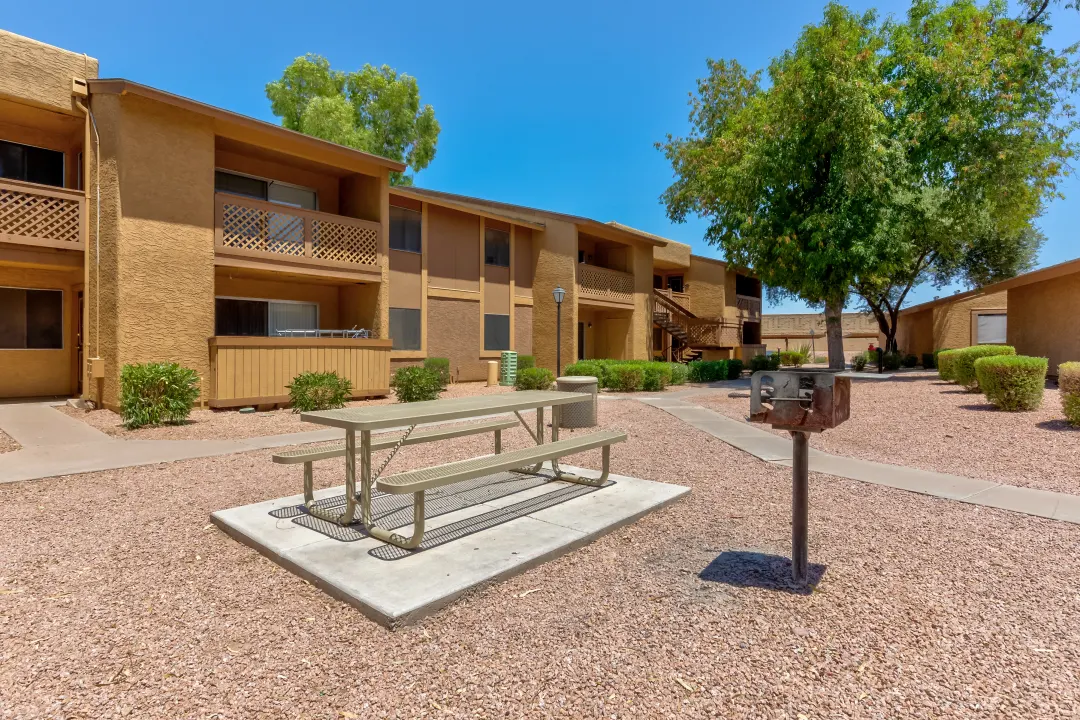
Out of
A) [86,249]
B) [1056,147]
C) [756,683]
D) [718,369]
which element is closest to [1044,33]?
[1056,147]

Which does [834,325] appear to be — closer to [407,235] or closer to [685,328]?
[685,328]

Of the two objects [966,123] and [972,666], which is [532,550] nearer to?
[972,666]

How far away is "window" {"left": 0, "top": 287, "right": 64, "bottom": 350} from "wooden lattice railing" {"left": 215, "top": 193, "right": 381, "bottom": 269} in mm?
4654

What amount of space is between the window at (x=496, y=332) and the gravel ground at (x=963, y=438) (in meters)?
9.55

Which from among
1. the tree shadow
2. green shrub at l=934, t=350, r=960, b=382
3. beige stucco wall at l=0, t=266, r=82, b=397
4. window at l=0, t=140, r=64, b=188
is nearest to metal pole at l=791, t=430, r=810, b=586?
the tree shadow

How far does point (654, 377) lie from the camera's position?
58.2ft

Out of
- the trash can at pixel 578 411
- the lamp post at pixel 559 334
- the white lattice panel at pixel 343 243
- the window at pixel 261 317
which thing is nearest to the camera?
the trash can at pixel 578 411

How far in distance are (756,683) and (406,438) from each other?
3099 millimetres

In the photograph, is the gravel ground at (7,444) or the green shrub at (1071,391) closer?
the gravel ground at (7,444)

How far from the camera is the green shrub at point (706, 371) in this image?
843 inches

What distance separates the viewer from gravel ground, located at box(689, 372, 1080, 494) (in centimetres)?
687

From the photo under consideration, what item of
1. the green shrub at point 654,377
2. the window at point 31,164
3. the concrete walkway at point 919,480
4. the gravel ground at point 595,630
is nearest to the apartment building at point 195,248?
the window at point 31,164

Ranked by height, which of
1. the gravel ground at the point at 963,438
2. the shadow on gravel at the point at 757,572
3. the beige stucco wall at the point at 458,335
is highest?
the beige stucco wall at the point at 458,335

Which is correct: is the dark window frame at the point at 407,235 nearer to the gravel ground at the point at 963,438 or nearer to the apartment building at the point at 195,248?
the apartment building at the point at 195,248
